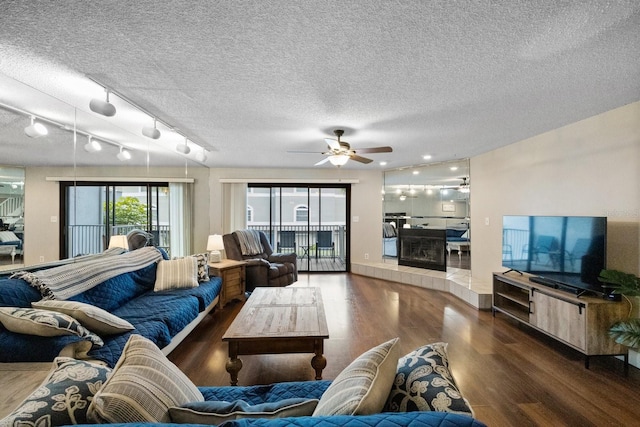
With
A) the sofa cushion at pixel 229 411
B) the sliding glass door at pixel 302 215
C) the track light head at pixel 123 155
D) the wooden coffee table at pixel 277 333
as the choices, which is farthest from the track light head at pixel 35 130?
the sliding glass door at pixel 302 215

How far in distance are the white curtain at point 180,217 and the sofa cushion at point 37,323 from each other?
3.23 metres

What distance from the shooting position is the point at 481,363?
2.58 metres

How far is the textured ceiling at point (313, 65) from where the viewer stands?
1.49 meters

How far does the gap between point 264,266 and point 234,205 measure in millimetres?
2207

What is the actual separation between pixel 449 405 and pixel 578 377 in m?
2.39

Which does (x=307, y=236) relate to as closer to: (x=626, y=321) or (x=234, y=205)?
(x=234, y=205)

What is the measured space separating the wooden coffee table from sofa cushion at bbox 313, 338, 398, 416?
3.80 feet

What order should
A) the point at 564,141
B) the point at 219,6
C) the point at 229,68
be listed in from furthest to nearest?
the point at 564,141 → the point at 229,68 → the point at 219,6

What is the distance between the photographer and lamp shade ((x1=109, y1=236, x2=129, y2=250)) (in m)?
3.28

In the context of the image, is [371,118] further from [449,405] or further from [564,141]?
[449,405]

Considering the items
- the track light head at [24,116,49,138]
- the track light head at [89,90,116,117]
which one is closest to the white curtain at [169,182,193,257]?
the track light head at [24,116,49,138]

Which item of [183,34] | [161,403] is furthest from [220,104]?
[161,403]

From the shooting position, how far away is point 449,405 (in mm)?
880

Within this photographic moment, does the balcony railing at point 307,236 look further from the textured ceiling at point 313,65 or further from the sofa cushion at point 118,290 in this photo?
the textured ceiling at point 313,65
